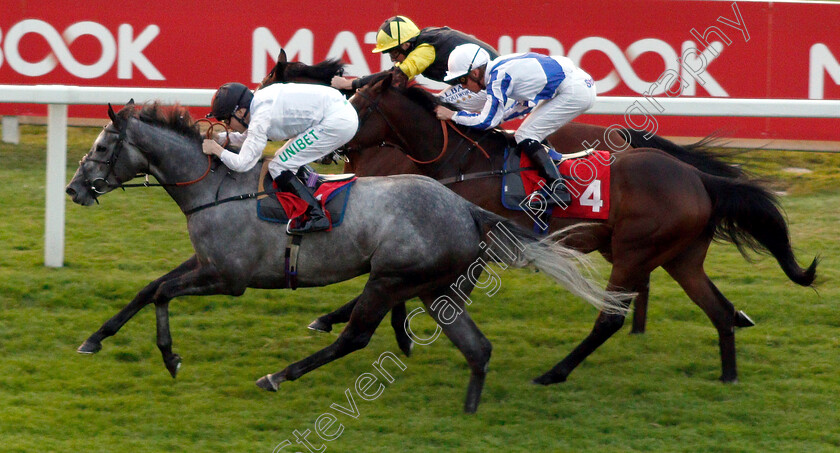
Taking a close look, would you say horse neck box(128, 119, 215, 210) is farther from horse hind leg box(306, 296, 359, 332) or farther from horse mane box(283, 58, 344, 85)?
horse mane box(283, 58, 344, 85)

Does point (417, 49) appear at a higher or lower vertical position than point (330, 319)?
higher

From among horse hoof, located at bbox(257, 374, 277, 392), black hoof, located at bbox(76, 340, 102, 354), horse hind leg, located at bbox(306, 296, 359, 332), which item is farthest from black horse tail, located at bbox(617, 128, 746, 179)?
black hoof, located at bbox(76, 340, 102, 354)

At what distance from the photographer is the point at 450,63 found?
5508mm

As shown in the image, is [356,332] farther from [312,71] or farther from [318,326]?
[312,71]

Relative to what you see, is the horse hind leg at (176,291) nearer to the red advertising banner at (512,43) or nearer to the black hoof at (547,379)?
the black hoof at (547,379)

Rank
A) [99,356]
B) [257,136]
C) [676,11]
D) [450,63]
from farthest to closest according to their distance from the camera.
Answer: [676,11]
[450,63]
[99,356]
[257,136]

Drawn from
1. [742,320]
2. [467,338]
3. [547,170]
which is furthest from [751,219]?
[467,338]

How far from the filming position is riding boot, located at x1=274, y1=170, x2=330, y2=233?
15.3 ft

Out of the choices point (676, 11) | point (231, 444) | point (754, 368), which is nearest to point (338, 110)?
point (231, 444)

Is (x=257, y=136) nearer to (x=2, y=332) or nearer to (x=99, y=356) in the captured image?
(x=99, y=356)

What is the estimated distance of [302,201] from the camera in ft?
15.4

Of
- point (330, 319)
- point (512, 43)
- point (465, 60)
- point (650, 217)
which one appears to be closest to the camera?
point (650, 217)

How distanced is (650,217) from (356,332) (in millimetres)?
1631

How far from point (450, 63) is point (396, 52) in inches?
22.3
